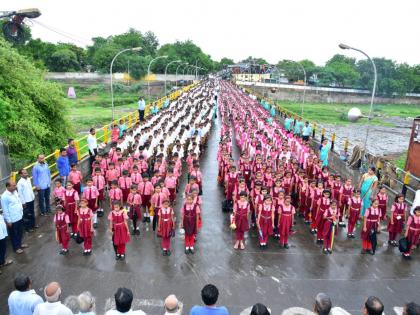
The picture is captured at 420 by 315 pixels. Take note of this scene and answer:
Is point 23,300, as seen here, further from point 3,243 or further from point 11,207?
point 11,207

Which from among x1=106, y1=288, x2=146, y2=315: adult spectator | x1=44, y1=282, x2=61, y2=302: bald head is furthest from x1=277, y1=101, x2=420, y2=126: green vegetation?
x1=44, y1=282, x2=61, y2=302: bald head

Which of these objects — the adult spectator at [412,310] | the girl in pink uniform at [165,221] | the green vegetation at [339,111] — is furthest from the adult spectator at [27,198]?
the green vegetation at [339,111]

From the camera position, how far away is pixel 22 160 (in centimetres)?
1262

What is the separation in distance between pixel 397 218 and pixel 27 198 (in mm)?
8809

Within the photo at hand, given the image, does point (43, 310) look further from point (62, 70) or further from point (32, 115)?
point (62, 70)

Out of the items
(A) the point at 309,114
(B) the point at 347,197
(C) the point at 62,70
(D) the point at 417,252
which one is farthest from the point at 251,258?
(C) the point at 62,70

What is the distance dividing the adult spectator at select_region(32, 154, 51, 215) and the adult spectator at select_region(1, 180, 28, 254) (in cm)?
156

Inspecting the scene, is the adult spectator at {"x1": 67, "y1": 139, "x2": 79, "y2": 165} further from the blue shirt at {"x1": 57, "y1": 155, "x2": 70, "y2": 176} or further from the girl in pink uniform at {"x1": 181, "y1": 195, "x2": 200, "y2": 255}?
the girl in pink uniform at {"x1": 181, "y1": 195, "x2": 200, "y2": 255}

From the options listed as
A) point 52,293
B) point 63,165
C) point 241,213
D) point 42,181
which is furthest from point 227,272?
point 63,165

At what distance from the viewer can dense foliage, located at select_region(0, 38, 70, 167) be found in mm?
11570

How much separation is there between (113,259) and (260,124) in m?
13.2

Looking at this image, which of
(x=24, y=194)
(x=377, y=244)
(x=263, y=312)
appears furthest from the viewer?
(x=377, y=244)

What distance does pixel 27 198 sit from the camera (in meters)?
8.20

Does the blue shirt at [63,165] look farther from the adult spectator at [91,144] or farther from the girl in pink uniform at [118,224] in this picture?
the girl in pink uniform at [118,224]
